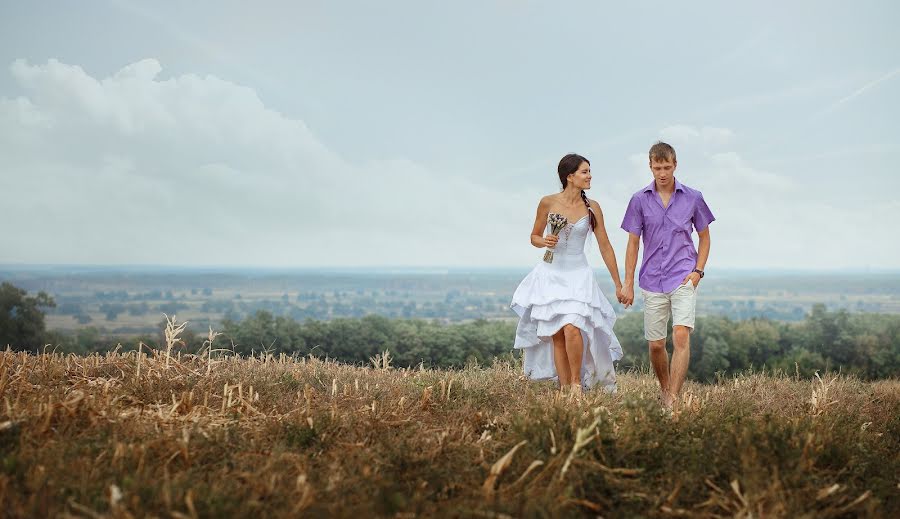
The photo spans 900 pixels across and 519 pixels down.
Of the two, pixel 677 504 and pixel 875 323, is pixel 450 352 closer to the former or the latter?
pixel 677 504

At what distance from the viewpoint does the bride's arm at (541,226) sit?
759 centimetres

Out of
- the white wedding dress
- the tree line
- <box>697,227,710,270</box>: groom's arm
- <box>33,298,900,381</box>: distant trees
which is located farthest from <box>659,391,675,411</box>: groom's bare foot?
<box>33,298,900,381</box>: distant trees

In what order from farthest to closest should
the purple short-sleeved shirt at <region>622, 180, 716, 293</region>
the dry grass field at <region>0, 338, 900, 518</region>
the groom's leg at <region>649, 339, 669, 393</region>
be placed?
the groom's leg at <region>649, 339, 669, 393</region>, the purple short-sleeved shirt at <region>622, 180, 716, 293</region>, the dry grass field at <region>0, 338, 900, 518</region>

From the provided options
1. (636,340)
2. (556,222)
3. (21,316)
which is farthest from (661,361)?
(21,316)

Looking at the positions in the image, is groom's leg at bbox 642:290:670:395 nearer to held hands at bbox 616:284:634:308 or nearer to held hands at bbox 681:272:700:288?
held hands at bbox 616:284:634:308

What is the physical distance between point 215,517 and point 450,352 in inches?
529

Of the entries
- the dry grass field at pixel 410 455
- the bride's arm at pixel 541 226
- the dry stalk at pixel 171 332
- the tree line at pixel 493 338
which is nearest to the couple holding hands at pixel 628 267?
the bride's arm at pixel 541 226

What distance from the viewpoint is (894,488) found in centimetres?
448

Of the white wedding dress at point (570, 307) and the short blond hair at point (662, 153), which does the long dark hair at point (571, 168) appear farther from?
the short blond hair at point (662, 153)

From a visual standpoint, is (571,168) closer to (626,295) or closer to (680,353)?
(626,295)

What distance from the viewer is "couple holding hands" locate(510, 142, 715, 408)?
7.43 m

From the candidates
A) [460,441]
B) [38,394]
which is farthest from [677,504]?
[38,394]

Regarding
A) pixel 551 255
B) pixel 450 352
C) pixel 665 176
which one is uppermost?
pixel 665 176

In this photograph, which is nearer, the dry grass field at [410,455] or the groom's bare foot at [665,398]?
the dry grass field at [410,455]
